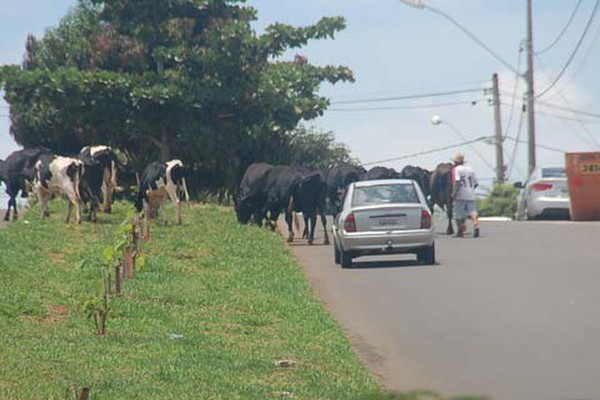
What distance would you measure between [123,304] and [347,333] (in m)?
2.85

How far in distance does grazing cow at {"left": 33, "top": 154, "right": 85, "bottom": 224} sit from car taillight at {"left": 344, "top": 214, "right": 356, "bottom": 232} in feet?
29.5

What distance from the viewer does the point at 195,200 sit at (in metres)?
51.3

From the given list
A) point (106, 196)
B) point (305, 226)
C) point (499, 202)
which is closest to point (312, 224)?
point (305, 226)

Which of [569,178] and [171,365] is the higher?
[569,178]

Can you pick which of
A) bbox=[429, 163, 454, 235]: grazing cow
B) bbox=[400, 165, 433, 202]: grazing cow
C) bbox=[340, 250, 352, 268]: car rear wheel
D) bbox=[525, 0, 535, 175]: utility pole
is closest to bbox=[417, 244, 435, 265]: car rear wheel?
bbox=[340, 250, 352, 268]: car rear wheel

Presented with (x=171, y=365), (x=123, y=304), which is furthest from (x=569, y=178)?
(x=171, y=365)

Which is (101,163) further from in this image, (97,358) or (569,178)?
(97,358)

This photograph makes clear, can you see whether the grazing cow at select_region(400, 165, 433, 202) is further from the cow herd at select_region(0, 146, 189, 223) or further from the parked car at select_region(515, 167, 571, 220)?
the cow herd at select_region(0, 146, 189, 223)

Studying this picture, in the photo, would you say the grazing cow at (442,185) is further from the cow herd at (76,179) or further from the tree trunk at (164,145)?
the tree trunk at (164,145)

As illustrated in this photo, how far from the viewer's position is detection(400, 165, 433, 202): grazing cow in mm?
42688

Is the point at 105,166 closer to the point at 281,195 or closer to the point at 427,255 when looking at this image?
the point at 281,195

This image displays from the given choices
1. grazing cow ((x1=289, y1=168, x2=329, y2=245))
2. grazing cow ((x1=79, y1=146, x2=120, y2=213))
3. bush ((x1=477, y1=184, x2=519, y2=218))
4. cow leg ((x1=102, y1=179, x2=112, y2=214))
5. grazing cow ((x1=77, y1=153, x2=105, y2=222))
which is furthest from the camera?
bush ((x1=477, y1=184, x2=519, y2=218))

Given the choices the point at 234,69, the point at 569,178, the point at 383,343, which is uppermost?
the point at 234,69

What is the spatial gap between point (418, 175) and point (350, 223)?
48.0ft
